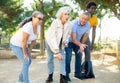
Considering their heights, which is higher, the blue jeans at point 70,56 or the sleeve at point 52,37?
the sleeve at point 52,37

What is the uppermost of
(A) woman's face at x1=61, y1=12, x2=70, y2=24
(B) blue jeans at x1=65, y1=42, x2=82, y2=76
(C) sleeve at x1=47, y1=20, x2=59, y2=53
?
(A) woman's face at x1=61, y1=12, x2=70, y2=24

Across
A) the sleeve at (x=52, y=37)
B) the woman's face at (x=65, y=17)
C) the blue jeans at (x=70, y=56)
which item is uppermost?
the woman's face at (x=65, y=17)

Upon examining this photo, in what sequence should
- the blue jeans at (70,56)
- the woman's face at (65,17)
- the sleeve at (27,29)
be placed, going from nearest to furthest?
the sleeve at (27,29)
the woman's face at (65,17)
the blue jeans at (70,56)

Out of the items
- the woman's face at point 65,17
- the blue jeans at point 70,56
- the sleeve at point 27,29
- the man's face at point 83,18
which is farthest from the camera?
the blue jeans at point 70,56

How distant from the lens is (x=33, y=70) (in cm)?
827

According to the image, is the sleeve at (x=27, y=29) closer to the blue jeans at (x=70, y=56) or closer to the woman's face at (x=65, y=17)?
the woman's face at (x=65, y=17)

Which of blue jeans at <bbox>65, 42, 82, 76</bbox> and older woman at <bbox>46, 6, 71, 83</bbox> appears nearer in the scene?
older woman at <bbox>46, 6, 71, 83</bbox>

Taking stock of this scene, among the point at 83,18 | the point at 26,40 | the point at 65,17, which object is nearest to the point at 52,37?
the point at 65,17

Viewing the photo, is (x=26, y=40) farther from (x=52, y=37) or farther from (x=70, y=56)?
(x=70, y=56)

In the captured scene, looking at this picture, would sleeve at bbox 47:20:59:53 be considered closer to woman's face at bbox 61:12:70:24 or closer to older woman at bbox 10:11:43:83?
woman's face at bbox 61:12:70:24

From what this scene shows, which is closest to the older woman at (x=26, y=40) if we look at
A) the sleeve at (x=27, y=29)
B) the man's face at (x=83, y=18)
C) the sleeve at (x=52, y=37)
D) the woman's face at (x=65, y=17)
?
the sleeve at (x=27, y=29)

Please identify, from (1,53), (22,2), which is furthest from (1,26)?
(1,53)

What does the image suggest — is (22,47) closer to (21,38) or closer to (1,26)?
(21,38)

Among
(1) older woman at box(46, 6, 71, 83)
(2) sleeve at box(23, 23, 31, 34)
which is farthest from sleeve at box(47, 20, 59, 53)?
(2) sleeve at box(23, 23, 31, 34)
